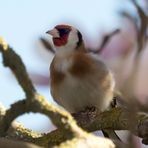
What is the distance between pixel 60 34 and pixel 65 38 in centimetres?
3

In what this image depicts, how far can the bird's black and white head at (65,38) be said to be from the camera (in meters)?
1.95

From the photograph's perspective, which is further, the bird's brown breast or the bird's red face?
the bird's red face

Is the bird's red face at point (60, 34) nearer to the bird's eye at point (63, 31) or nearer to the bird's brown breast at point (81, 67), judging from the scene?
the bird's eye at point (63, 31)

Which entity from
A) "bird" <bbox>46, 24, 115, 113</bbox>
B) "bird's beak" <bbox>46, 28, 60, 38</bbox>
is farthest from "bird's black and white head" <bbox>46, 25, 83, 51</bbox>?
"bird" <bbox>46, 24, 115, 113</bbox>

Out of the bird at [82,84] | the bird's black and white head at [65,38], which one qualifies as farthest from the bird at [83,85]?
the bird's black and white head at [65,38]

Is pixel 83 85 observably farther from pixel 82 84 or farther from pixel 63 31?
pixel 63 31

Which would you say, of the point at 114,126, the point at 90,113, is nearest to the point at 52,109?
the point at 114,126

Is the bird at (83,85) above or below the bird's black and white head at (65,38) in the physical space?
below

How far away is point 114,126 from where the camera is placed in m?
1.53

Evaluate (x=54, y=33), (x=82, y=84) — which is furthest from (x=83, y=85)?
(x=54, y=33)

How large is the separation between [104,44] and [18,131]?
1.78 ft

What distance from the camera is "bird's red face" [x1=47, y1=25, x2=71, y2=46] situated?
1.97 m

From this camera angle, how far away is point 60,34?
200 cm

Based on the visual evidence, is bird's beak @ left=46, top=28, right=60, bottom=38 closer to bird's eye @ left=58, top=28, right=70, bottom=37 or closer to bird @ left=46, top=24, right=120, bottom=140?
bird's eye @ left=58, top=28, right=70, bottom=37
